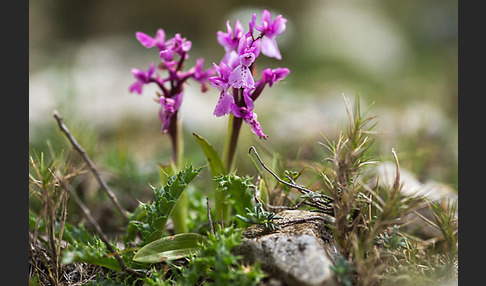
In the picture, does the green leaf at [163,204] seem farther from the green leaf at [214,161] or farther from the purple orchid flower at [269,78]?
the purple orchid flower at [269,78]

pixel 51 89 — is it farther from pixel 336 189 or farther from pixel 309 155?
pixel 336 189

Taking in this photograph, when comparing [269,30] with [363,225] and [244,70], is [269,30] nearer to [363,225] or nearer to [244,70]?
[244,70]

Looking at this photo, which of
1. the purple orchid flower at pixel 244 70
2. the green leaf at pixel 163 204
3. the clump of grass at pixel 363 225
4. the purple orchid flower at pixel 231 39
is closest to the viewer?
the clump of grass at pixel 363 225

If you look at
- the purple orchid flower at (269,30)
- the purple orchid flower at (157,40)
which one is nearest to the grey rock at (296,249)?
the purple orchid flower at (269,30)

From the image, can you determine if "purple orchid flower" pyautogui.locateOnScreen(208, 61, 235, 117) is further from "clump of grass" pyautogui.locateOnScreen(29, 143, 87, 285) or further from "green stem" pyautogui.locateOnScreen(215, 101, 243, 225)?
"clump of grass" pyautogui.locateOnScreen(29, 143, 87, 285)

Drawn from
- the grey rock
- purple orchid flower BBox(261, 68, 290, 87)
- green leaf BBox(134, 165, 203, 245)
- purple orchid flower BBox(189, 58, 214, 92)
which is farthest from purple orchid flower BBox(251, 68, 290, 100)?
the grey rock

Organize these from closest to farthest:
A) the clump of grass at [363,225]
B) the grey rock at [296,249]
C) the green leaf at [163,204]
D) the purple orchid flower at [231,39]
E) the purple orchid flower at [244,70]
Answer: the grey rock at [296,249] → the clump of grass at [363,225] → the purple orchid flower at [244,70] → the green leaf at [163,204] → the purple orchid flower at [231,39]

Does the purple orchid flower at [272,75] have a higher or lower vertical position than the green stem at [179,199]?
higher
